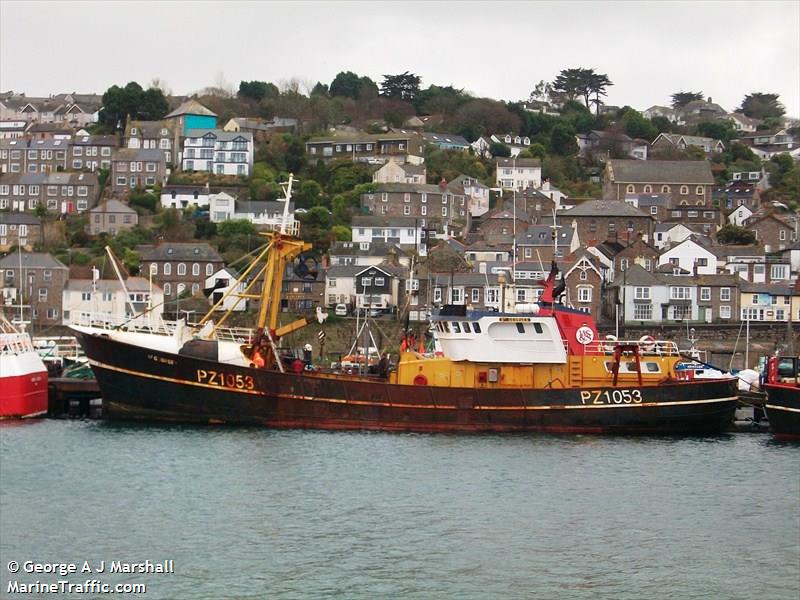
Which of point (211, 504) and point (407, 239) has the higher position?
point (407, 239)

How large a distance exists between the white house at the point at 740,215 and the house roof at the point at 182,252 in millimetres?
39528

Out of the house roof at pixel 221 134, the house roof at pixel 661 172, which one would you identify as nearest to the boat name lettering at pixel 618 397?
the house roof at pixel 661 172

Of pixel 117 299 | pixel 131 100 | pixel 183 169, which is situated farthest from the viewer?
pixel 131 100

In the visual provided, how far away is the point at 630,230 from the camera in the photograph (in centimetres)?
9494

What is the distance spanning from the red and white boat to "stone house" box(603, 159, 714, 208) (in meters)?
62.2

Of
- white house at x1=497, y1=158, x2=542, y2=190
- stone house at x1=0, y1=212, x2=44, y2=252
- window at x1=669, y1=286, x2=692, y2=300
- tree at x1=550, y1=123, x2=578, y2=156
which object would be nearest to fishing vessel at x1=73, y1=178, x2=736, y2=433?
window at x1=669, y1=286, x2=692, y2=300

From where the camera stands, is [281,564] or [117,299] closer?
[281,564]

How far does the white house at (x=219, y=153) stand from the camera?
108312 mm

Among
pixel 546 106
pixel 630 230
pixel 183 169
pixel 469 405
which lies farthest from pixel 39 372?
pixel 546 106

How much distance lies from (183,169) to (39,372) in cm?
5809

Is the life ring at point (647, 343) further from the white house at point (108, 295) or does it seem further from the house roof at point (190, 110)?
the house roof at point (190, 110)

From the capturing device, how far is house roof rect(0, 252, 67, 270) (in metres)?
83.8

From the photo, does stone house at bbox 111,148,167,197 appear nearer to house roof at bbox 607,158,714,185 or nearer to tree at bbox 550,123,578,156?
house roof at bbox 607,158,714,185

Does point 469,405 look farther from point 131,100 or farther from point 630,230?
point 131,100
